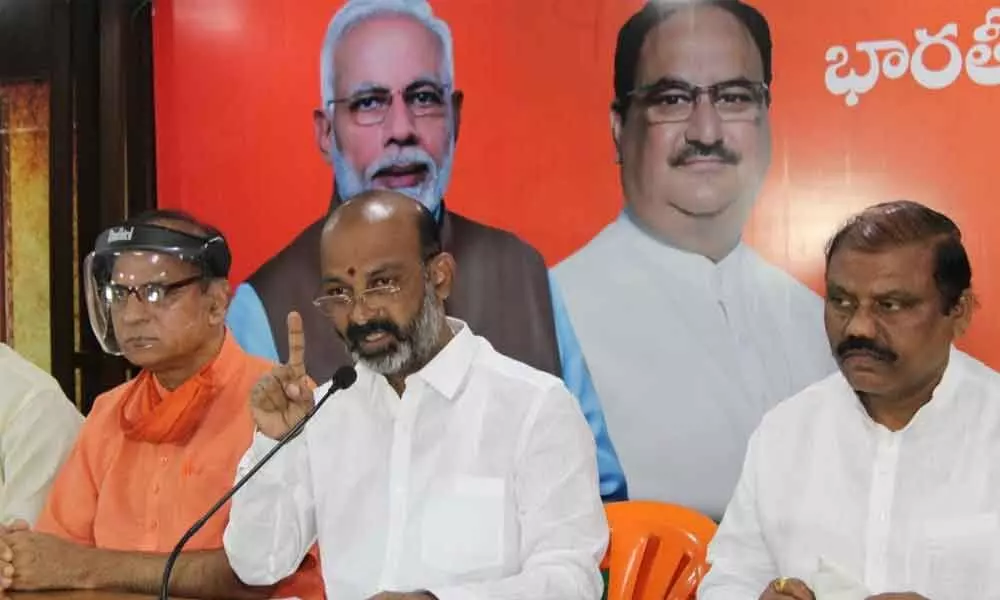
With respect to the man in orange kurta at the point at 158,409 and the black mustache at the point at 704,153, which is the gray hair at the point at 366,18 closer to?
the man in orange kurta at the point at 158,409

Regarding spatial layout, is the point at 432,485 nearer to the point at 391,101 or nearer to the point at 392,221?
the point at 392,221

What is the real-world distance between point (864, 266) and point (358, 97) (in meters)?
1.48

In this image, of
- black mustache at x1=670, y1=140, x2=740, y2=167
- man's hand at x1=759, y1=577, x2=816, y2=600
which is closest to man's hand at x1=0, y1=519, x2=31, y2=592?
man's hand at x1=759, y1=577, x2=816, y2=600

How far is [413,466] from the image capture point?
250cm

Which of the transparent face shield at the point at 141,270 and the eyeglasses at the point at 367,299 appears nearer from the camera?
the eyeglasses at the point at 367,299

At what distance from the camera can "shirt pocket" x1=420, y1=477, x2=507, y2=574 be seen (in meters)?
2.40

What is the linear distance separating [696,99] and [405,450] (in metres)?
1.04

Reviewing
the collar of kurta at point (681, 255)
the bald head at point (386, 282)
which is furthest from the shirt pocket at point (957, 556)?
the bald head at point (386, 282)

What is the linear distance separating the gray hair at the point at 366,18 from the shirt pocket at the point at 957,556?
5.24 feet

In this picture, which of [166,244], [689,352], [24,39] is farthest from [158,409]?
[24,39]

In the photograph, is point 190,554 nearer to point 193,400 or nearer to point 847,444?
point 193,400

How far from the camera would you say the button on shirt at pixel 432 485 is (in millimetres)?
2365

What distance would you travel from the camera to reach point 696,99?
268 centimetres

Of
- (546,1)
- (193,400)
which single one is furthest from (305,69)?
(193,400)
